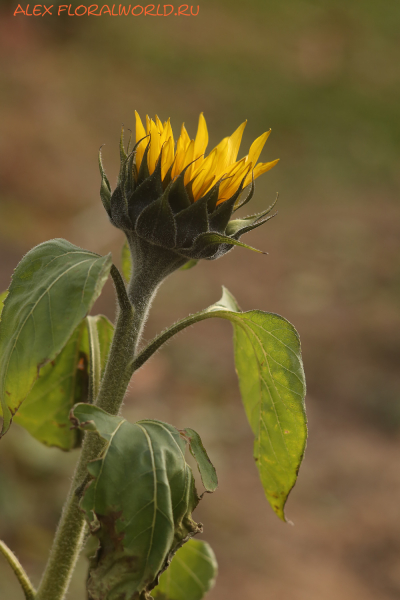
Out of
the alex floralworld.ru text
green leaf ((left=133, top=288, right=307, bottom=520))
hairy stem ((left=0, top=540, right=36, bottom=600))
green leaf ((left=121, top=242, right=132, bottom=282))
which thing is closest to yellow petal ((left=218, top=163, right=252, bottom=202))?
green leaf ((left=133, top=288, right=307, bottom=520))

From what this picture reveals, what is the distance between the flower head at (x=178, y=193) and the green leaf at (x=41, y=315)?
0.26ft

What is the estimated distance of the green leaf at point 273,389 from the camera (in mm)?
714

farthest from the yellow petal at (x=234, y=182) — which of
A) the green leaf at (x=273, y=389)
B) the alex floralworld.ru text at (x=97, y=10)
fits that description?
the alex floralworld.ru text at (x=97, y=10)

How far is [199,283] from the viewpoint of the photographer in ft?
15.2

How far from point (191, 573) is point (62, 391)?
0.35 meters

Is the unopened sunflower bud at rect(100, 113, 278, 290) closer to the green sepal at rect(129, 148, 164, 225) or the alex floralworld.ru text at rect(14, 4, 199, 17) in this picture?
the green sepal at rect(129, 148, 164, 225)

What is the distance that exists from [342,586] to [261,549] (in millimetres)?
325

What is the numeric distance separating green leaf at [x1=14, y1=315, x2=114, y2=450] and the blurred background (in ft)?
3.36

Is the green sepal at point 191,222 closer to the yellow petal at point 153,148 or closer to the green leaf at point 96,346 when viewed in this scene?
the yellow petal at point 153,148

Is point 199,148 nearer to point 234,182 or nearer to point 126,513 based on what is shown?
point 234,182

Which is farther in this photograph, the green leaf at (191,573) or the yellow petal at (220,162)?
the green leaf at (191,573)

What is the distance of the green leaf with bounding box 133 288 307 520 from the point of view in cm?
71

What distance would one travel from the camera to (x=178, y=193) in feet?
2.29

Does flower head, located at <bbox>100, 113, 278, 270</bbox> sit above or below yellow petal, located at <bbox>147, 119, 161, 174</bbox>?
below
